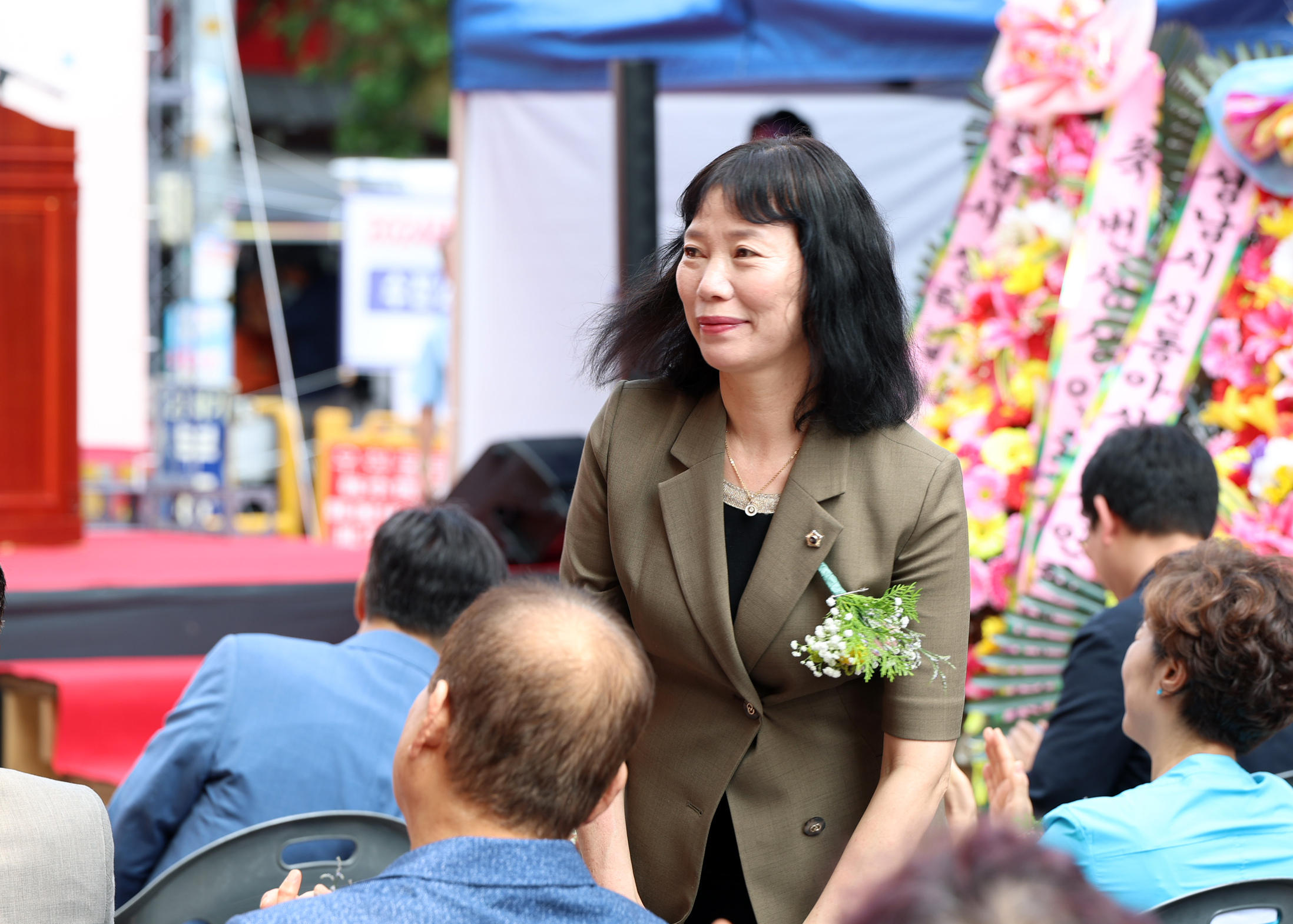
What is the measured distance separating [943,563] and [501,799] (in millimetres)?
559

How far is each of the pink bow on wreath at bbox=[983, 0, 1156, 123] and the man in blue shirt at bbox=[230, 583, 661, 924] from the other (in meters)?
2.39

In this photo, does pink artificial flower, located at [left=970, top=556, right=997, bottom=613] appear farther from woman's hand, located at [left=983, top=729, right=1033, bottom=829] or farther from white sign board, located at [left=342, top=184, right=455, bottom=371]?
white sign board, located at [left=342, top=184, right=455, bottom=371]

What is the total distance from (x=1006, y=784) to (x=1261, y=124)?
1.65 meters

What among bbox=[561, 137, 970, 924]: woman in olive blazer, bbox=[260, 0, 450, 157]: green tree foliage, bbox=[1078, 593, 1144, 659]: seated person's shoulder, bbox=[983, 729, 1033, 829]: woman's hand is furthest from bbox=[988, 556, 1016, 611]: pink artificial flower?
bbox=[260, 0, 450, 157]: green tree foliage

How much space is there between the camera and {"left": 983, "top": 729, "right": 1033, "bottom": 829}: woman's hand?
1.80 m

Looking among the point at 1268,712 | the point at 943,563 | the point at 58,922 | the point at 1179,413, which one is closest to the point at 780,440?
the point at 943,563

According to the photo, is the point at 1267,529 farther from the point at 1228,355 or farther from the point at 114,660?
the point at 114,660

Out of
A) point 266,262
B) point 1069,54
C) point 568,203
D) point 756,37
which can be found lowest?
point 266,262

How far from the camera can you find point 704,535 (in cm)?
147

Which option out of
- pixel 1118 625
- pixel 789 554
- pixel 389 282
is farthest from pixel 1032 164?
pixel 389 282

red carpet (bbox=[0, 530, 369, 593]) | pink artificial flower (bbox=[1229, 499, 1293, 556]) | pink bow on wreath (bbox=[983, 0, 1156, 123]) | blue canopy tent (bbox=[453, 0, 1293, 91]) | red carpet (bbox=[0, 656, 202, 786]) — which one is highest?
blue canopy tent (bbox=[453, 0, 1293, 91])

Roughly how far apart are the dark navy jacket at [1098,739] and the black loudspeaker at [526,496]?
6.84 feet

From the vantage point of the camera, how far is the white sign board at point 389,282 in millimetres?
9141

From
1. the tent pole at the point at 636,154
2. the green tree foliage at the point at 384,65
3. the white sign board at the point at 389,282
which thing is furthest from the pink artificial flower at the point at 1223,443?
the green tree foliage at the point at 384,65
